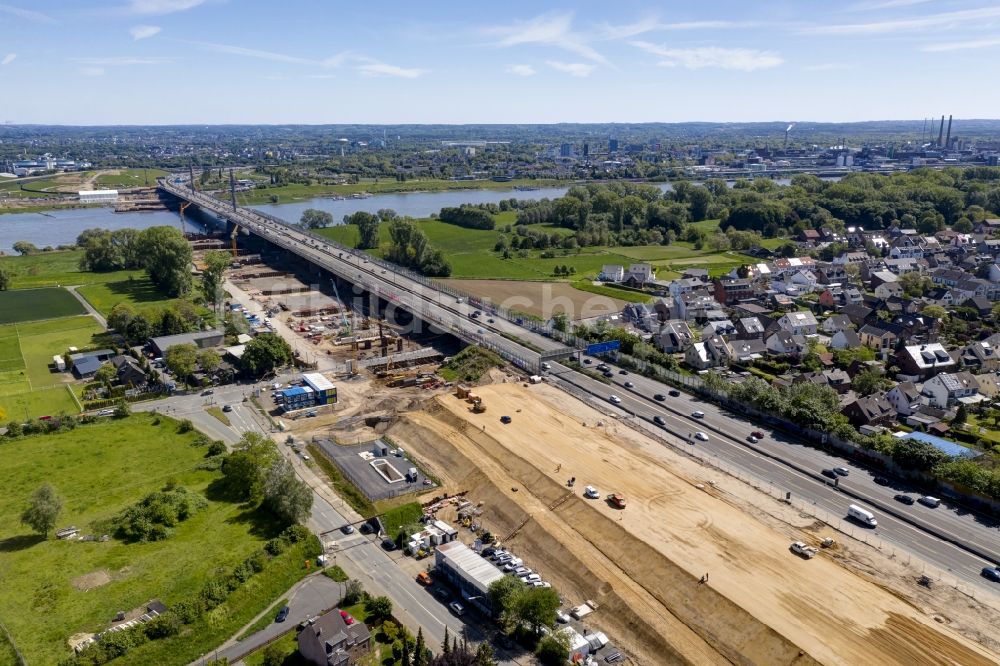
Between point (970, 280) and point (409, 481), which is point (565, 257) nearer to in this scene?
point (970, 280)

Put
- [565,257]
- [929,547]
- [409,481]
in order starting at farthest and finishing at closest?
1. [565,257]
2. [409,481]
3. [929,547]

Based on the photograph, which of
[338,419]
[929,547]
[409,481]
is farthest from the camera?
[338,419]

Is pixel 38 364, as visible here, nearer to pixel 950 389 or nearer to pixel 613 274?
pixel 613 274

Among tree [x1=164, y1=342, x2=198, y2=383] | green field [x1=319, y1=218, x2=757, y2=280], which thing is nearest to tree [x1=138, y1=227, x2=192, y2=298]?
green field [x1=319, y1=218, x2=757, y2=280]

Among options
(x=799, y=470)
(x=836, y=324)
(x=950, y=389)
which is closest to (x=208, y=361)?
(x=799, y=470)

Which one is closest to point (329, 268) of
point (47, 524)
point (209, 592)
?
point (47, 524)

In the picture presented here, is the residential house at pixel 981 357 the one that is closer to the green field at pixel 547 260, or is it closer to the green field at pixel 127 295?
the green field at pixel 547 260

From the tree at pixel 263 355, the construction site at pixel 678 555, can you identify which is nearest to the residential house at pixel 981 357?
the construction site at pixel 678 555
